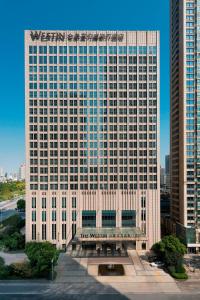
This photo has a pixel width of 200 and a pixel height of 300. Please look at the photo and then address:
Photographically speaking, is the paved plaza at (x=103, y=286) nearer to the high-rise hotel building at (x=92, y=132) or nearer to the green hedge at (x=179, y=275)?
the green hedge at (x=179, y=275)

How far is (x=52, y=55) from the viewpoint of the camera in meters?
96.9

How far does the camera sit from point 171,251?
3012 inches

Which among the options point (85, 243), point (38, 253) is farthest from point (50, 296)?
point (85, 243)

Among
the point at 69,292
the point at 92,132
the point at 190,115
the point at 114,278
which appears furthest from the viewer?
the point at 92,132

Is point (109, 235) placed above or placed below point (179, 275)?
above

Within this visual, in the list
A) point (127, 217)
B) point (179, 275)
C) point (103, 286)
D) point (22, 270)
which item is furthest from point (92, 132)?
point (179, 275)

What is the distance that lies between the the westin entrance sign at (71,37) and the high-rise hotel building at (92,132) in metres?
0.33

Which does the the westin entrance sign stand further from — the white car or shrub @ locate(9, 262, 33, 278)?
the white car

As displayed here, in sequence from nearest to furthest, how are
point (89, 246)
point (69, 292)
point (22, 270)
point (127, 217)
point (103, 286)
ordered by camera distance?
point (69, 292) → point (103, 286) → point (22, 270) → point (89, 246) → point (127, 217)

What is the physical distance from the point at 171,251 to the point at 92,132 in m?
45.8

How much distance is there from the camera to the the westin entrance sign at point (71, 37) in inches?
3800

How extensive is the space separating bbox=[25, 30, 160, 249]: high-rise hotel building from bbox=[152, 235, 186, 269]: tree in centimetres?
1542

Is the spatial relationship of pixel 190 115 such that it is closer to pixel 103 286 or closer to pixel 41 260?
pixel 103 286

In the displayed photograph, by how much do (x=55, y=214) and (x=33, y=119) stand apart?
111 ft
